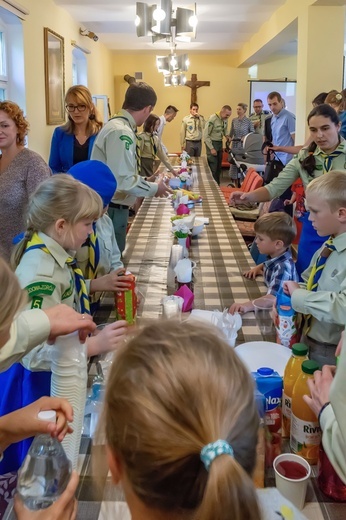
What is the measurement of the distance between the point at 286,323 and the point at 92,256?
76cm

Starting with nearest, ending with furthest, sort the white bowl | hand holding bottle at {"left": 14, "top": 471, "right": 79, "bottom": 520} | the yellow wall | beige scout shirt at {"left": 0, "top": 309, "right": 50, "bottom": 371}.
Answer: hand holding bottle at {"left": 14, "top": 471, "right": 79, "bottom": 520} < beige scout shirt at {"left": 0, "top": 309, "right": 50, "bottom": 371} < the white bowl < the yellow wall

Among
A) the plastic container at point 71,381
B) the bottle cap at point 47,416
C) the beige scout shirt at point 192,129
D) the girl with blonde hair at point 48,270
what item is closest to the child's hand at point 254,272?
the girl with blonde hair at point 48,270

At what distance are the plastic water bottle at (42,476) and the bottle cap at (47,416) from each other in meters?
0.10

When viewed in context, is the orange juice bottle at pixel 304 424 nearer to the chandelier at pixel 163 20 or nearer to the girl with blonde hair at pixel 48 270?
the girl with blonde hair at pixel 48 270

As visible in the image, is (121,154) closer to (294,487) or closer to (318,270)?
(318,270)

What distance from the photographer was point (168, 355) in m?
0.63

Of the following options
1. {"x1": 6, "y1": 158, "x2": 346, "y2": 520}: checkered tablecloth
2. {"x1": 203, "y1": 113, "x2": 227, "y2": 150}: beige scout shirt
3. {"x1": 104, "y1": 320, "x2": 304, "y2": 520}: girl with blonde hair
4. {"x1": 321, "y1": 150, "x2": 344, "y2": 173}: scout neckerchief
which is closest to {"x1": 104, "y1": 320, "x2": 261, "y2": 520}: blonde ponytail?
{"x1": 104, "y1": 320, "x2": 304, "y2": 520}: girl with blonde hair

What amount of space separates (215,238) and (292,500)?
2144mm

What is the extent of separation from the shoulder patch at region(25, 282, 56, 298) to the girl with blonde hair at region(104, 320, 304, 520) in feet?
2.25

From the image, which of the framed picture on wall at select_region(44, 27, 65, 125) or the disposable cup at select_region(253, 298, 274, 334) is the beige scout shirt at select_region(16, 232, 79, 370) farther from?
the framed picture on wall at select_region(44, 27, 65, 125)

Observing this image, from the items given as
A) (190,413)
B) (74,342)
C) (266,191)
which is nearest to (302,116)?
(266,191)

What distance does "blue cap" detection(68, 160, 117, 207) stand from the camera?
190 cm

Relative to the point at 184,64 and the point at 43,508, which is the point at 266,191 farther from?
the point at 184,64

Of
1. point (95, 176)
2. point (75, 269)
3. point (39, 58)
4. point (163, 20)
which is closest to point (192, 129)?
point (39, 58)
